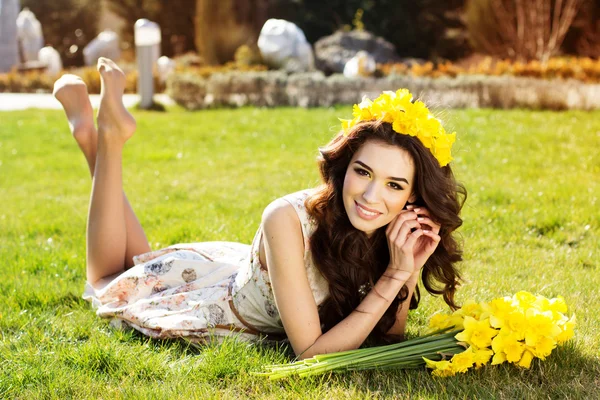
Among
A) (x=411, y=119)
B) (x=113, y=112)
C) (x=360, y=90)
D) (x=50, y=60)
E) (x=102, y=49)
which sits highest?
(x=411, y=119)

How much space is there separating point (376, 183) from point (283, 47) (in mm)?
10543

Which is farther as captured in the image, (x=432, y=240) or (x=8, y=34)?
(x=8, y=34)

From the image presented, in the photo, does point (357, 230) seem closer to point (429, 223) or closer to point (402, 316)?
point (429, 223)

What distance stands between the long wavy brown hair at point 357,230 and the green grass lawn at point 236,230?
1.17 feet

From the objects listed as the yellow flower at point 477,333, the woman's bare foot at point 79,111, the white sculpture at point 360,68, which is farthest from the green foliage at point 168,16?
the yellow flower at point 477,333

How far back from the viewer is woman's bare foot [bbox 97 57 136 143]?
11.5ft

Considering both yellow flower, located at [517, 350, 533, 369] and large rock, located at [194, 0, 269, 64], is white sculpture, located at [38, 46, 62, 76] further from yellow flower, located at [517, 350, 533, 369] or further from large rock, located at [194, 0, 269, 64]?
yellow flower, located at [517, 350, 533, 369]

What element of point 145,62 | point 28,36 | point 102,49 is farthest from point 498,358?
point 28,36

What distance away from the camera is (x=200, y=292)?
3.20m

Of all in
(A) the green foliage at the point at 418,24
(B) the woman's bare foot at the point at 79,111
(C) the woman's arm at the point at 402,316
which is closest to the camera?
(C) the woman's arm at the point at 402,316

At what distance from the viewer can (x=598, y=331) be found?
2979 mm

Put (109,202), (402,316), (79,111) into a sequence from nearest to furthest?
(402,316), (109,202), (79,111)

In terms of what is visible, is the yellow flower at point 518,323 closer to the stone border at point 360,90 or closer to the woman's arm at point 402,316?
the woman's arm at point 402,316

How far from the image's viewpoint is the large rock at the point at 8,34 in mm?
16188
